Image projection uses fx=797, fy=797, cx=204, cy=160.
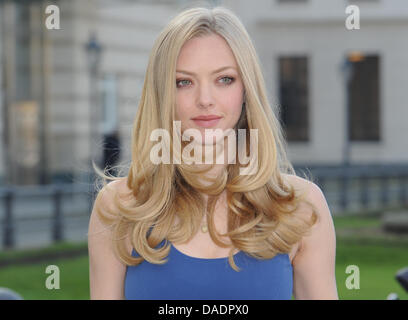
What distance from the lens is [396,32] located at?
85.6 ft

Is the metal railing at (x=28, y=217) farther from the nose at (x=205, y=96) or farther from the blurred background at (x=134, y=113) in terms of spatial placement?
the nose at (x=205, y=96)

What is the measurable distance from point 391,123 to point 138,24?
32.3 ft

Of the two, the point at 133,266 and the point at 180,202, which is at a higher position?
the point at 180,202

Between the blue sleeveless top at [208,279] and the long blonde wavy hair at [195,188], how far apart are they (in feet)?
0.08

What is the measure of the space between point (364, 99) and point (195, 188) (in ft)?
82.3

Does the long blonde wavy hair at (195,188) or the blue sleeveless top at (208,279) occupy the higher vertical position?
the long blonde wavy hair at (195,188)

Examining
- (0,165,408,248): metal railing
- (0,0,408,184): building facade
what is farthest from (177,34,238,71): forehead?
(0,0,408,184): building facade

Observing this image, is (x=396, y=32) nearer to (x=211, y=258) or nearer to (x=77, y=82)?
(x=77, y=82)

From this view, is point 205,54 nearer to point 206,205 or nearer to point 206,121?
point 206,121

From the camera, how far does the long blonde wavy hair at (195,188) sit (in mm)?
1896

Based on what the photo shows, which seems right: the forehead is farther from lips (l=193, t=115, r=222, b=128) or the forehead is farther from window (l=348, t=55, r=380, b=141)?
window (l=348, t=55, r=380, b=141)

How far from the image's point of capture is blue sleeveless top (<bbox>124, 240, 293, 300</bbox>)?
73.0 inches

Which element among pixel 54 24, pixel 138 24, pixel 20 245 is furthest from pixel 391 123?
Result: pixel 54 24

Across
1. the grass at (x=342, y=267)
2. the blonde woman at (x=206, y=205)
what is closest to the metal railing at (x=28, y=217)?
the grass at (x=342, y=267)
